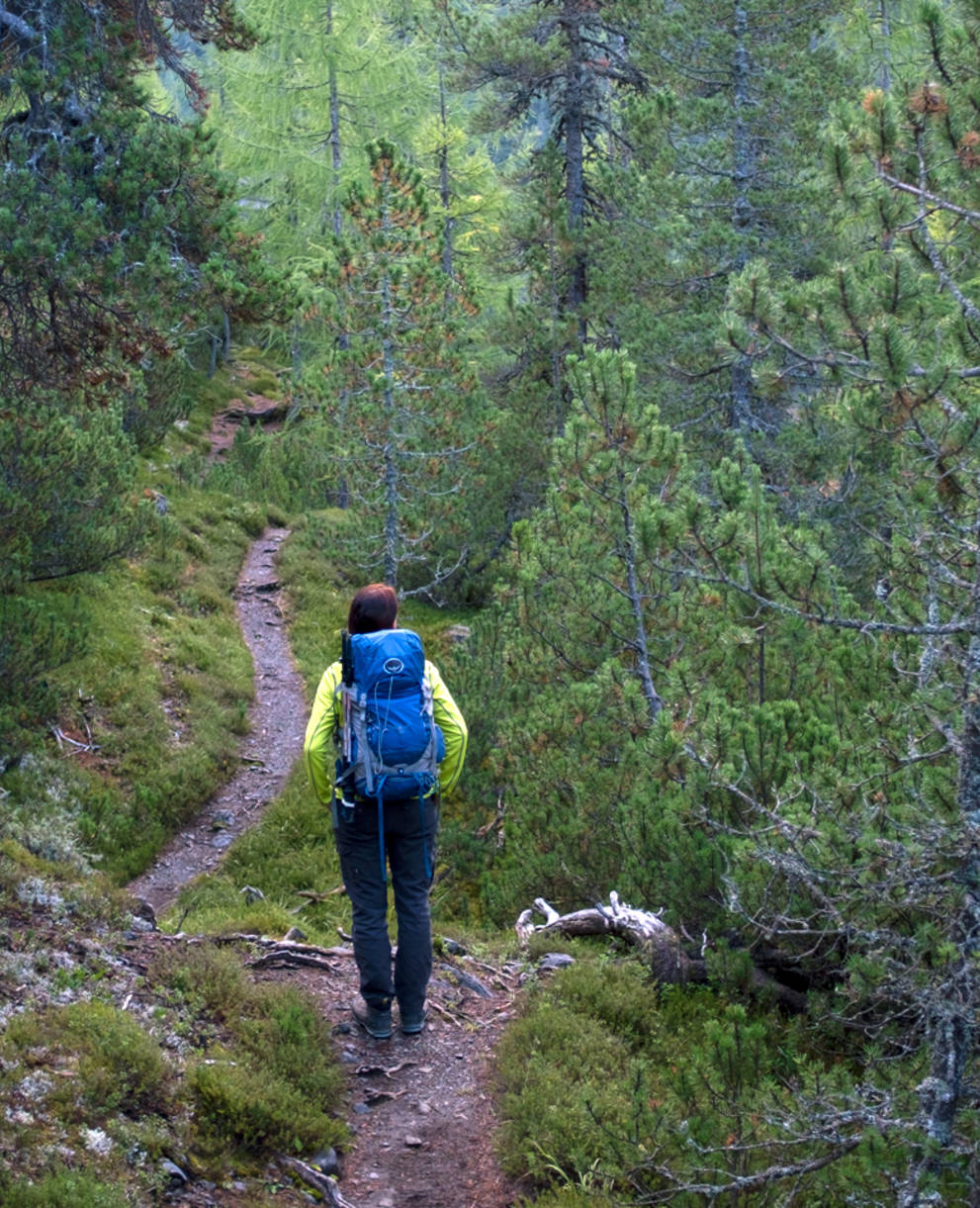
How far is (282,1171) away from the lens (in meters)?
4.67

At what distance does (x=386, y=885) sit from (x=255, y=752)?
8478 millimetres

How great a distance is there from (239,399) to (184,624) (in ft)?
51.4

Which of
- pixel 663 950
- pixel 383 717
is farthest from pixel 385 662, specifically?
pixel 663 950

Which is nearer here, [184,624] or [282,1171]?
[282,1171]

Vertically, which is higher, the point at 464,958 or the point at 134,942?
the point at 134,942

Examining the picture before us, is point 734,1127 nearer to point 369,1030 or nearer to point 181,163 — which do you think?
point 369,1030

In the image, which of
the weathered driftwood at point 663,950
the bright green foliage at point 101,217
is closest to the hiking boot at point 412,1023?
Answer: the weathered driftwood at point 663,950

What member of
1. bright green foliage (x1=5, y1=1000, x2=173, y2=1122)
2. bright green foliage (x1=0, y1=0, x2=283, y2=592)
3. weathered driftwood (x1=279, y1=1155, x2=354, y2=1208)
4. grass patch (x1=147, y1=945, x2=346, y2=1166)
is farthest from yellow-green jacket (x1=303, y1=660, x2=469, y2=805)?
bright green foliage (x1=0, y1=0, x2=283, y2=592)

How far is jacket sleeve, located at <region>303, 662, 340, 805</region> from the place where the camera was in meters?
5.32

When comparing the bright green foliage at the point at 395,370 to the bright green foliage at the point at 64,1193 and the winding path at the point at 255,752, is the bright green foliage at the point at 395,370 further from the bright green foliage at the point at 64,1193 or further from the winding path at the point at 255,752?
the bright green foliage at the point at 64,1193

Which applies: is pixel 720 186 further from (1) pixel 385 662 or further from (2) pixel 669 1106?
(2) pixel 669 1106

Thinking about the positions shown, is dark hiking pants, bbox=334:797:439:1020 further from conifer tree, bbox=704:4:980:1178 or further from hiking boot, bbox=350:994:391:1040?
conifer tree, bbox=704:4:980:1178

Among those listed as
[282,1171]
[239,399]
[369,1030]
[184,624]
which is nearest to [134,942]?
[369,1030]

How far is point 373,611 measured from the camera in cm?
532
